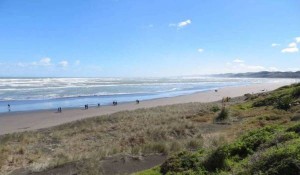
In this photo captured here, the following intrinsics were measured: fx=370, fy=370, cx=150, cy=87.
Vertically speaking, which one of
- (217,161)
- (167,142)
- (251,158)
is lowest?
(167,142)

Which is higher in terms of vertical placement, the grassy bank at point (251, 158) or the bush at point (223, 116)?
the grassy bank at point (251, 158)

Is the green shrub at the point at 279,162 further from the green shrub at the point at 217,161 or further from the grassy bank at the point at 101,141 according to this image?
the grassy bank at the point at 101,141

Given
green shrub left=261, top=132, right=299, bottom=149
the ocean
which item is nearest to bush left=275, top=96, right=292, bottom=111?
green shrub left=261, top=132, right=299, bottom=149

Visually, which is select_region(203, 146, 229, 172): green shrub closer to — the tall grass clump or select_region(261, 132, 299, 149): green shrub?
select_region(261, 132, 299, 149): green shrub

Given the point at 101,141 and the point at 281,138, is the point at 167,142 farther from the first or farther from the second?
the point at 281,138

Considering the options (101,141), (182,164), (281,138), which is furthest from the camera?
(101,141)

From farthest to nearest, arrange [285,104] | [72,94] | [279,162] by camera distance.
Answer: [72,94] < [285,104] < [279,162]

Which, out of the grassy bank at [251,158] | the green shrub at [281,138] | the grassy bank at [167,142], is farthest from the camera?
the grassy bank at [167,142]

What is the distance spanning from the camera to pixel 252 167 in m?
5.51

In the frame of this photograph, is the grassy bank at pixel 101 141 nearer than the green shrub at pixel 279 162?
No

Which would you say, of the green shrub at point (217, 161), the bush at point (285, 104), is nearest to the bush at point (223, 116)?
the bush at point (285, 104)

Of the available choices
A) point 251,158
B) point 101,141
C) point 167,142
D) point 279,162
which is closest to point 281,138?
point 251,158

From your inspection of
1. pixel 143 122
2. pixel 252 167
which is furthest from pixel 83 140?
pixel 252 167

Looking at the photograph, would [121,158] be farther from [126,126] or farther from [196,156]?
[126,126]
